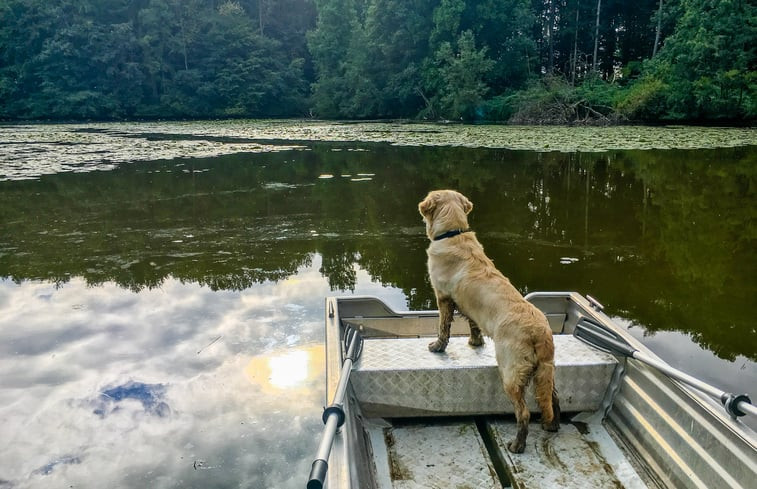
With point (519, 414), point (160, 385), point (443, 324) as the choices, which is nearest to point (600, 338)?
point (519, 414)

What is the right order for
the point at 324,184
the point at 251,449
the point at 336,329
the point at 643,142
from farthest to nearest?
the point at 643,142
the point at 324,184
the point at 336,329
the point at 251,449

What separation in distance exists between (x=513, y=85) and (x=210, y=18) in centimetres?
2701

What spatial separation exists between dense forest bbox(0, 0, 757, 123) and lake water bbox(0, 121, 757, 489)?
21826 mm


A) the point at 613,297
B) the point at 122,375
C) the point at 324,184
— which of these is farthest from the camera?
the point at 324,184

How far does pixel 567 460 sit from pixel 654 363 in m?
0.71

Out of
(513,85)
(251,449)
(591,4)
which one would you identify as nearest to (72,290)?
(251,449)

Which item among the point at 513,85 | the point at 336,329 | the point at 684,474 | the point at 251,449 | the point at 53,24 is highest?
the point at 53,24

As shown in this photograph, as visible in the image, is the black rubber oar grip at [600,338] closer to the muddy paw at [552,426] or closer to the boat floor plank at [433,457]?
the muddy paw at [552,426]

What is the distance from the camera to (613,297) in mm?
5648

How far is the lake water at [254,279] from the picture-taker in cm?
344

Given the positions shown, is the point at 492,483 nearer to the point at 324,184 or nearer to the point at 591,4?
the point at 324,184

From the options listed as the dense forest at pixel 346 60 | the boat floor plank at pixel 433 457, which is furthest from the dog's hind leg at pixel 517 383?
the dense forest at pixel 346 60

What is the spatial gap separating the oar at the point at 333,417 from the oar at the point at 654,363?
4.94 ft

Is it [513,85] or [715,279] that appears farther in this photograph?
[513,85]
